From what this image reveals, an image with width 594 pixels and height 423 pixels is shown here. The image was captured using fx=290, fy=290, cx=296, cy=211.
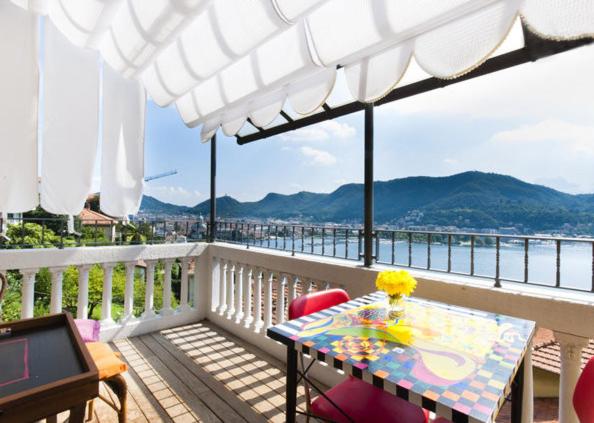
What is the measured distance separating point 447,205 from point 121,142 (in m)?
4.70

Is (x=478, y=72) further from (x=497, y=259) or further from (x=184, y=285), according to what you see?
(x=184, y=285)

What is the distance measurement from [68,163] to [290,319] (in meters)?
2.40

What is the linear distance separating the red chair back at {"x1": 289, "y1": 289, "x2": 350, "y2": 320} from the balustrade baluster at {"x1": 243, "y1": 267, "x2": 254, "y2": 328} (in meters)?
1.67

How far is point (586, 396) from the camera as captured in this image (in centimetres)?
107

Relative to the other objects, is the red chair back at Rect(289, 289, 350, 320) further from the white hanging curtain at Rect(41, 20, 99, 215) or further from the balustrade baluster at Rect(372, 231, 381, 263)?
the white hanging curtain at Rect(41, 20, 99, 215)

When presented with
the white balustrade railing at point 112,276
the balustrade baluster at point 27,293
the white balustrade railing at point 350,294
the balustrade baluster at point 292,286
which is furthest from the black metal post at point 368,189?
the balustrade baluster at point 27,293

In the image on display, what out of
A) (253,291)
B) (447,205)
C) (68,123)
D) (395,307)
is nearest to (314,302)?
(395,307)

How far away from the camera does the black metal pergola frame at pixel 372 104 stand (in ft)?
4.76

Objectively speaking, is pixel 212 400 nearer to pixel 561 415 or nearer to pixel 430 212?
pixel 561 415

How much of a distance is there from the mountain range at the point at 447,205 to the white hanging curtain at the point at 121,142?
0.27 meters

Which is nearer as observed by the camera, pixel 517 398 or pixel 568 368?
pixel 517 398

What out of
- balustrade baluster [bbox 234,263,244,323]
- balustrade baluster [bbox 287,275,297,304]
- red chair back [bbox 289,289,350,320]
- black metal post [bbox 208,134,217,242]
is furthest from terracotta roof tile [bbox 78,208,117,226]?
red chair back [bbox 289,289,350,320]

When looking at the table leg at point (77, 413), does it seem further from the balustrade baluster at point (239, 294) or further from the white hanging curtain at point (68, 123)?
the balustrade baluster at point (239, 294)

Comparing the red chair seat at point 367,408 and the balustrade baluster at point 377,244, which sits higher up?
the balustrade baluster at point 377,244
